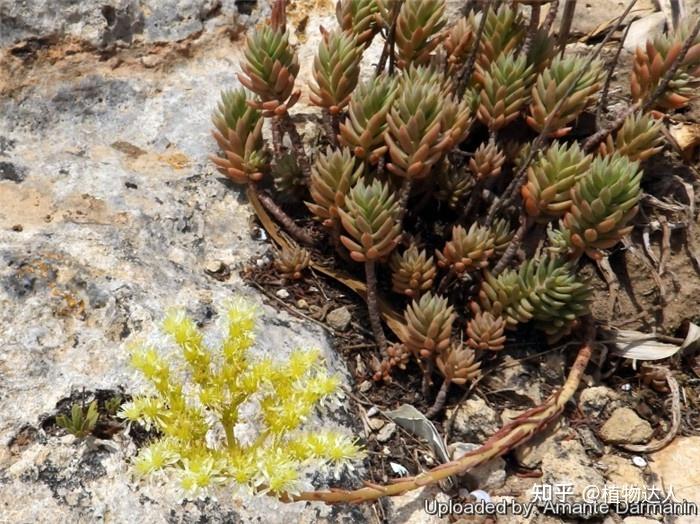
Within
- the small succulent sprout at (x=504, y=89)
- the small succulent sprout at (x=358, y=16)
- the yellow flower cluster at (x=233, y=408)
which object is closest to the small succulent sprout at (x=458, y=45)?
the small succulent sprout at (x=504, y=89)

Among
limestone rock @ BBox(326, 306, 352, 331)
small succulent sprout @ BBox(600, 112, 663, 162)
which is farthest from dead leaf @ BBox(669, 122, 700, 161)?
limestone rock @ BBox(326, 306, 352, 331)

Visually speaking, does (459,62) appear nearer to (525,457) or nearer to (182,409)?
(525,457)

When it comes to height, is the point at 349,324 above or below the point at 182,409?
below

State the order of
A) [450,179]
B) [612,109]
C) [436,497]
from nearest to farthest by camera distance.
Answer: [436,497] < [450,179] < [612,109]

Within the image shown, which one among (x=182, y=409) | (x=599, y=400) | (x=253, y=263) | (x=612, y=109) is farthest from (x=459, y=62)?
(x=182, y=409)

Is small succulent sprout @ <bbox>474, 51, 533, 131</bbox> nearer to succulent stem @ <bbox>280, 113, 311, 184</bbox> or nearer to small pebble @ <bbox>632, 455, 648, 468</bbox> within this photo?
succulent stem @ <bbox>280, 113, 311, 184</bbox>

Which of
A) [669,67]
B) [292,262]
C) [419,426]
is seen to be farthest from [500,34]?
[419,426]

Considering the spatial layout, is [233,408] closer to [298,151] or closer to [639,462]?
[298,151]
